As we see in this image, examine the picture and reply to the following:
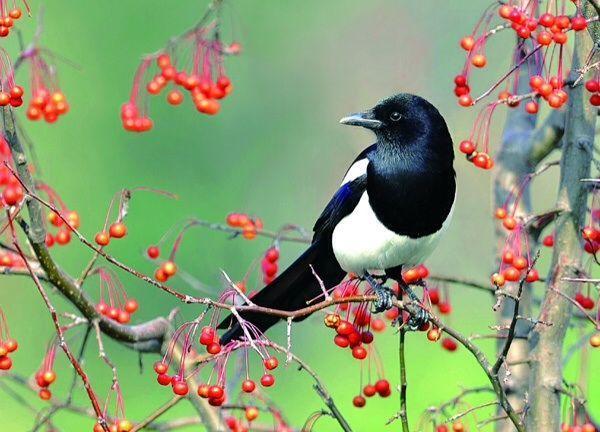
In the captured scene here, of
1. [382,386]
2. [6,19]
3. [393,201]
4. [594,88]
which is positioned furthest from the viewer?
[393,201]

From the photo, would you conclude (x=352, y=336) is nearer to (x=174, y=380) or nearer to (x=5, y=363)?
(x=174, y=380)

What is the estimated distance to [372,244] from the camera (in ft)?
11.3

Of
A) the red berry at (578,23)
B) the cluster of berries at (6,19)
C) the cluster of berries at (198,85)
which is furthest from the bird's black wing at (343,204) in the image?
the cluster of berries at (6,19)

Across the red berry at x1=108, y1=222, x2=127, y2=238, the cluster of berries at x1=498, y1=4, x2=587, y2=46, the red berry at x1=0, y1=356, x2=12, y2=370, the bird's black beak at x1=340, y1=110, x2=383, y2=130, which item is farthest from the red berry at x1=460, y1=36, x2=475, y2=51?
the red berry at x1=0, y1=356, x2=12, y2=370

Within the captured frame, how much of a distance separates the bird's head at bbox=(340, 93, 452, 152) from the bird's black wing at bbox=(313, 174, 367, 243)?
145mm

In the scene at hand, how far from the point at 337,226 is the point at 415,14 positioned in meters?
5.52

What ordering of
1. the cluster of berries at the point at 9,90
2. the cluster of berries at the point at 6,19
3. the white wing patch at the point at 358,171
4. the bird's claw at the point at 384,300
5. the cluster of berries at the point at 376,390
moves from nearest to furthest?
the cluster of berries at the point at 9,90
the cluster of berries at the point at 6,19
the cluster of berries at the point at 376,390
the bird's claw at the point at 384,300
the white wing patch at the point at 358,171

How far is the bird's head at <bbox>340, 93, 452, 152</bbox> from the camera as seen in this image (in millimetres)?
3475

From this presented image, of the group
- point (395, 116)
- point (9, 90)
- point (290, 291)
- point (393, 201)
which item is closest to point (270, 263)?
point (290, 291)

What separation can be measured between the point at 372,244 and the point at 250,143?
5339mm

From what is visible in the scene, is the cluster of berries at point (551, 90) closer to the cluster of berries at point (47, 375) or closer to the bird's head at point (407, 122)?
the bird's head at point (407, 122)

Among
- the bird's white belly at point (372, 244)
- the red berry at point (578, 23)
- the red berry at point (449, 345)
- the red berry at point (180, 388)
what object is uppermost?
the red berry at point (578, 23)

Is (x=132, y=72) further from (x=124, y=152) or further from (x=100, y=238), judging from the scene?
(x=100, y=238)

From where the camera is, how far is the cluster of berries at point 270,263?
3.57 m
